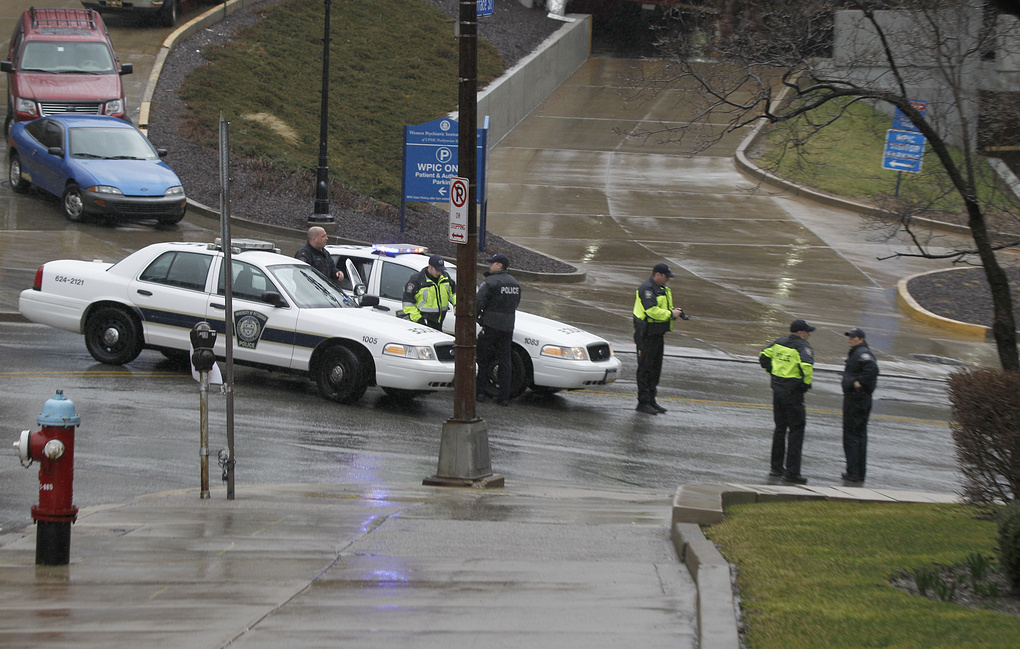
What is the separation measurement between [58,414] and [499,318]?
697 cm

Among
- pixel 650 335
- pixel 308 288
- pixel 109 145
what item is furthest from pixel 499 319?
pixel 109 145

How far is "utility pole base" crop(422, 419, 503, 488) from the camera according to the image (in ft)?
30.7

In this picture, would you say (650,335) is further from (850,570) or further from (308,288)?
(850,570)

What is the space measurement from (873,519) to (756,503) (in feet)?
3.43

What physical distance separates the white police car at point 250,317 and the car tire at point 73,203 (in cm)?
755

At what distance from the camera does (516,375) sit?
1327 cm

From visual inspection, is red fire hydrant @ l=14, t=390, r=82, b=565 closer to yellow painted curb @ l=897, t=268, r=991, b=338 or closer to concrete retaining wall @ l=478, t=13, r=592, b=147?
yellow painted curb @ l=897, t=268, r=991, b=338

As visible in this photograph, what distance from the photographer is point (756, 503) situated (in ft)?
27.8

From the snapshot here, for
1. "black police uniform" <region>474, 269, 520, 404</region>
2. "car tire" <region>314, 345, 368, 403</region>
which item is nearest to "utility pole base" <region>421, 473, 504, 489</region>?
"car tire" <region>314, 345, 368, 403</region>

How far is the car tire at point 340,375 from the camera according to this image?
11.8 metres

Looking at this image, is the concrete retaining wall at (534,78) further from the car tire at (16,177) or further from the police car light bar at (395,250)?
the police car light bar at (395,250)

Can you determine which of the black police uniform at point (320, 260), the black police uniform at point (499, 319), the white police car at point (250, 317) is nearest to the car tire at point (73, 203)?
the white police car at point (250, 317)

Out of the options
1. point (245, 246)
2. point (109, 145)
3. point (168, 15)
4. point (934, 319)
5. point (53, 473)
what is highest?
point (168, 15)

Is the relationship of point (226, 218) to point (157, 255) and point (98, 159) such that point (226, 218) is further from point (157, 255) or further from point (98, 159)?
point (98, 159)
